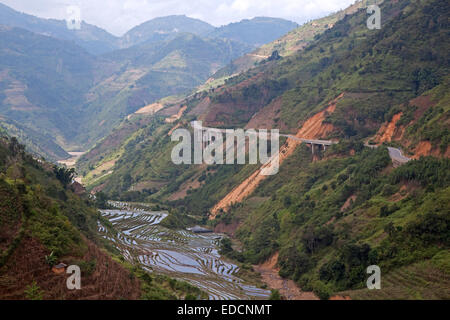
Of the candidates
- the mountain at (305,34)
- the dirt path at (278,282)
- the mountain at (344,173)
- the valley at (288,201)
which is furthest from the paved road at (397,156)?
the mountain at (305,34)

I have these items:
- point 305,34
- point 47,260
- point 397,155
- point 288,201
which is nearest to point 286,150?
point 288,201

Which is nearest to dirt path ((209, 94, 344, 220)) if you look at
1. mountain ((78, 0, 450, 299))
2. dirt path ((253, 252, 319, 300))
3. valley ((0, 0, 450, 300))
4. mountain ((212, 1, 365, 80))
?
mountain ((78, 0, 450, 299))

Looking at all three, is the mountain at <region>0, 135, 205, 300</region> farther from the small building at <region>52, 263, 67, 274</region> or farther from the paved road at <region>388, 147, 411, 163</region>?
the paved road at <region>388, 147, 411, 163</region>

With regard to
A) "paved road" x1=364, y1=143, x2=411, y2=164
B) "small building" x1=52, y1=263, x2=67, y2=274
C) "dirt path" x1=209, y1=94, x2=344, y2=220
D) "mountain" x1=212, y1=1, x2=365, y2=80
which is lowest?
"small building" x1=52, y1=263, x2=67, y2=274

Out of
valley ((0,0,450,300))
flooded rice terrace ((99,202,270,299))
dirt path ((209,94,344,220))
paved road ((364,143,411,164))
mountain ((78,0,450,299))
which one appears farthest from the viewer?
dirt path ((209,94,344,220))

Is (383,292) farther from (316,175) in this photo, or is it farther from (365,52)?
(365,52)

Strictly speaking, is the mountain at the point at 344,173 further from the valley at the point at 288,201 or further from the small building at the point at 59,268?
the small building at the point at 59,268
